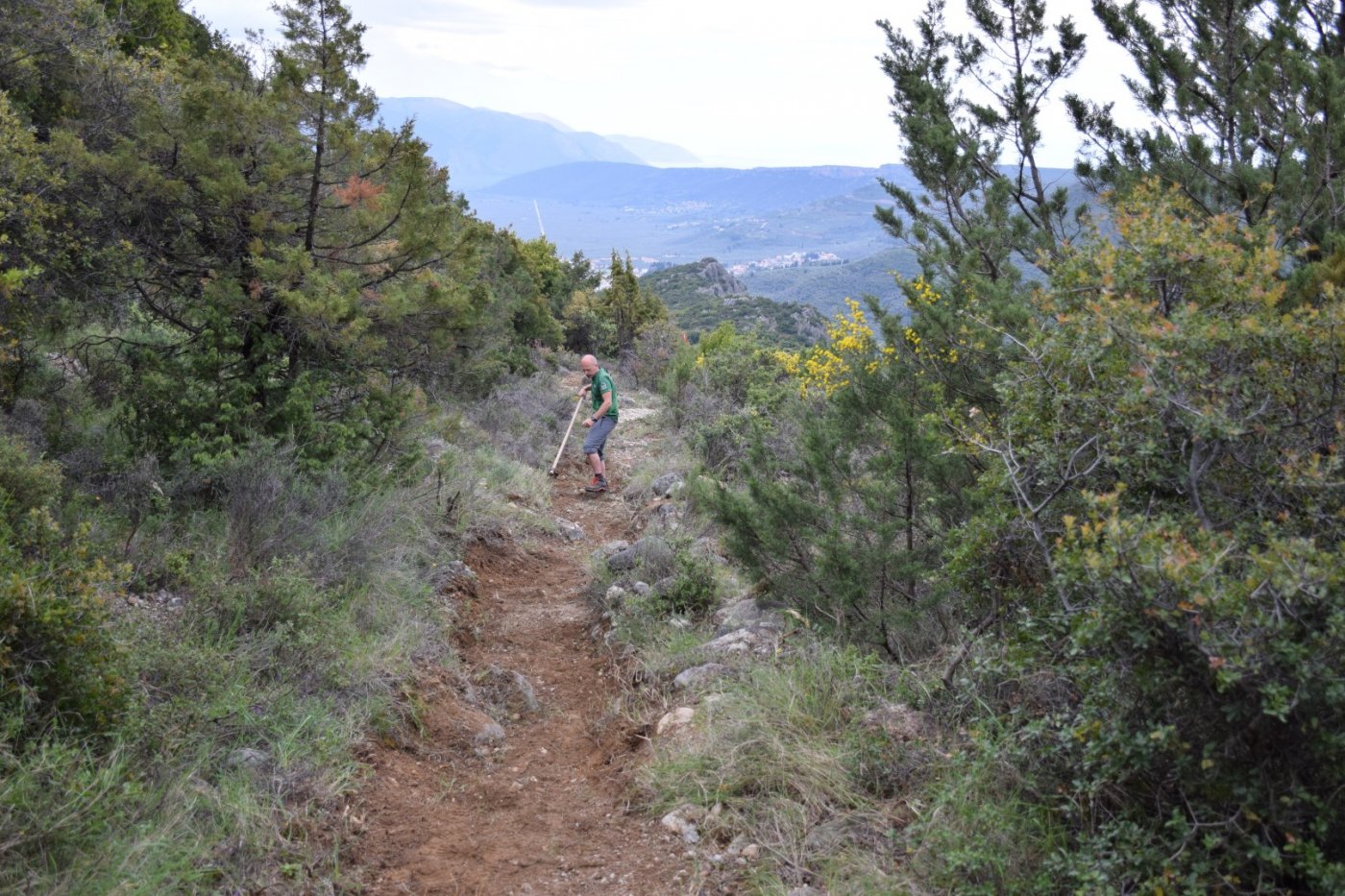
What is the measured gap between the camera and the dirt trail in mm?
3570

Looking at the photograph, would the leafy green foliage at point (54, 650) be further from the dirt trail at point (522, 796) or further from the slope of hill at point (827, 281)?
the slope of hill at point (827, 281)

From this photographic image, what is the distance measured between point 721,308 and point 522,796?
154 feet

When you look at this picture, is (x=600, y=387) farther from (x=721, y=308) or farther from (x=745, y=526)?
(x=721, y=308)

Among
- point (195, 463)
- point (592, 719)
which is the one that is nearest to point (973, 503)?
point (592, 719)

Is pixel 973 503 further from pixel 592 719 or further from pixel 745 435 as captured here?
pixel 745 435

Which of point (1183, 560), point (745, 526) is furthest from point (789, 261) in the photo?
point (1183, 560)

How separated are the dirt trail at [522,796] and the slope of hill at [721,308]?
27028 millimetres

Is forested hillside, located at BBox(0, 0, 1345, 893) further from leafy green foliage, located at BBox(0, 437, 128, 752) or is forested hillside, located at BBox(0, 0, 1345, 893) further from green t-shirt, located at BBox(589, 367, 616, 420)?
green t-shirt, located at BBox(589, 367, 616, 420)

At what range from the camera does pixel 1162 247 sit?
3.26 metres

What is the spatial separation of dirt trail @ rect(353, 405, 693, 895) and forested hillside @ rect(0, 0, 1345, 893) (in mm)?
41

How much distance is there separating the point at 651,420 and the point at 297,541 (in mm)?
10212

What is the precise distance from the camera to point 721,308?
5012 centimetres

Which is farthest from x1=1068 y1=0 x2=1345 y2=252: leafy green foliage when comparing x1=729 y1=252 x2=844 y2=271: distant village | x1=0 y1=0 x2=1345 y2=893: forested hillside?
x1=729 y1=252 x2=844 y2=271: distant village

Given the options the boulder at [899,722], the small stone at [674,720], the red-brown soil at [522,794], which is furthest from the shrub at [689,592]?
the boulder at [899,722]
